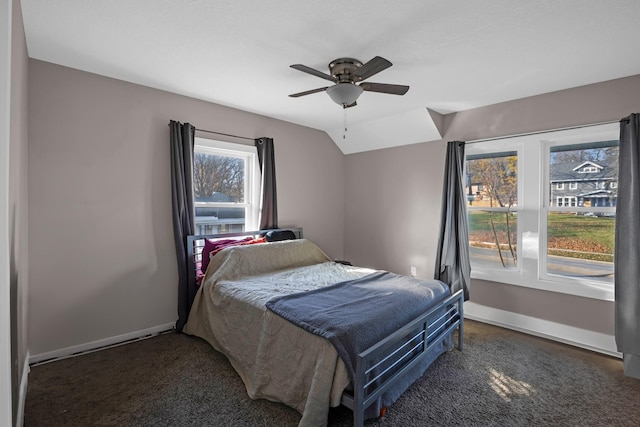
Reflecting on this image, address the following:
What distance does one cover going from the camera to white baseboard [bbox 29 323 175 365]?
253 centimetres

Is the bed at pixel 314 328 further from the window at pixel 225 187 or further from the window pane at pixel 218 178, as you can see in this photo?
the window pane at pixel 218 178

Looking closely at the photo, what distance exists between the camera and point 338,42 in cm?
217

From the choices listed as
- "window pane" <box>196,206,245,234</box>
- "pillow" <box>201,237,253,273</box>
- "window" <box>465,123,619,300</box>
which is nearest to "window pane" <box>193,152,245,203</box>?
"window pane" <box>196,206,245,234</box>

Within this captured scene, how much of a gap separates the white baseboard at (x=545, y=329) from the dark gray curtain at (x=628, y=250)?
22 cm

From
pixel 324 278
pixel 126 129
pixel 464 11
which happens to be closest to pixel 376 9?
pixel 464 11

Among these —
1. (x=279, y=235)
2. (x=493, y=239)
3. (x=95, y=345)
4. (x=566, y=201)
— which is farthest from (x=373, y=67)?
(x=95, y=345)

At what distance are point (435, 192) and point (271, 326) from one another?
109 inches

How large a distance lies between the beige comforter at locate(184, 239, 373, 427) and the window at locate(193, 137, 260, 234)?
2.10ft

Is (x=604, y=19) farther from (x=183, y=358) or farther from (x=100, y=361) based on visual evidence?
(x=100, y=361)

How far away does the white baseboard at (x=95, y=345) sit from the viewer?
8.31 ft

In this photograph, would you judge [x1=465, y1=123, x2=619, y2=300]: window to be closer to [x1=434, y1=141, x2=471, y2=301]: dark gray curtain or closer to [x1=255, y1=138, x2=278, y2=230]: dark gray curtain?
[x1=434, y1=141, x2=471, y2=301]: dark gray curtain

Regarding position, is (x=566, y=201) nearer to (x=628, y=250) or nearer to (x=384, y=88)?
(x=628, y=250)

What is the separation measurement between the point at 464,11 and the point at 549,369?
275 cm

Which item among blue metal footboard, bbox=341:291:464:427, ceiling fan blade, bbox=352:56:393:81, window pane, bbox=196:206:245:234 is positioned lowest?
blue metal footboard, bbox=341:291:464:427
